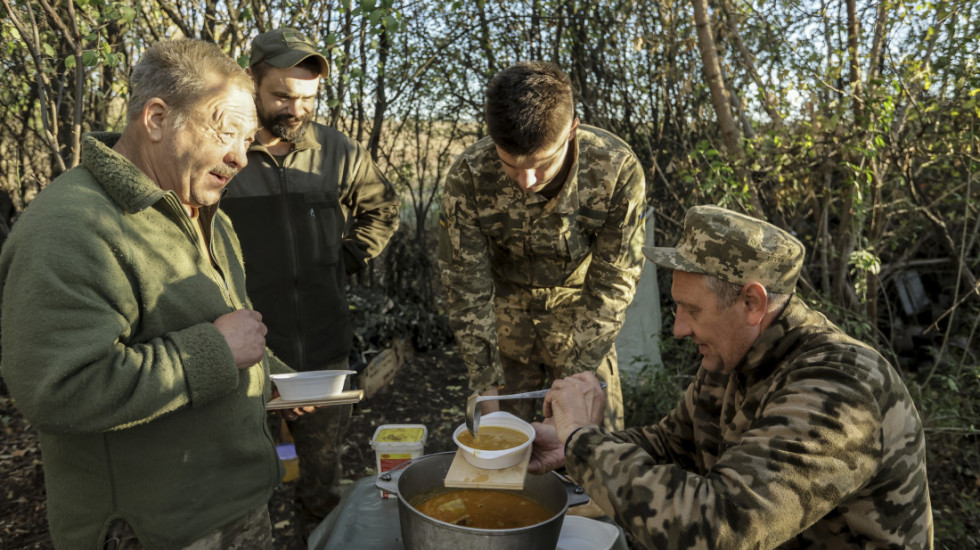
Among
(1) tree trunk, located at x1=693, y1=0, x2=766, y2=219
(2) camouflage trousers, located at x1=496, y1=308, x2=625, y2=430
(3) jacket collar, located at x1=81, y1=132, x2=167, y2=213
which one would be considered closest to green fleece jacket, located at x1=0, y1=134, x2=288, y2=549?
(3) jacket collar, located at x1=81, y1=132, x2=167, y2=213

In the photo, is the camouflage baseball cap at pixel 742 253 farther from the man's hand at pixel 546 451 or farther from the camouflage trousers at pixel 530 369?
the camouflage trousers at pixel 530 369

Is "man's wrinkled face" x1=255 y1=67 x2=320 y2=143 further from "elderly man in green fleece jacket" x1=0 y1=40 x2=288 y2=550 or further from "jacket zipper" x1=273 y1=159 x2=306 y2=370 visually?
"elderly man in green fleece jacket" x1=0 y1=40 x2=288 y2=550

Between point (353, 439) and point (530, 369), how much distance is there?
1.93 metres

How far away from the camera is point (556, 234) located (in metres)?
2.98

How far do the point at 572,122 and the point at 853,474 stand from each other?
1726 mm

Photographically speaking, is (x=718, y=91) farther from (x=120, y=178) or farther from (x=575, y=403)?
(x=120, y=178)

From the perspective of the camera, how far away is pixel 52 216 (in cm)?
150

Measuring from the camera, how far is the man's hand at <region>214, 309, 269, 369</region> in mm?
1732

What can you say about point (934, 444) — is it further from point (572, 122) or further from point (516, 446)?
point (516, 446)

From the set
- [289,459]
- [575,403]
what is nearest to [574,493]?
[575,403]

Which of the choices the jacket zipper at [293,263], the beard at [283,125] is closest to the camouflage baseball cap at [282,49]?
the beard at [283,125]

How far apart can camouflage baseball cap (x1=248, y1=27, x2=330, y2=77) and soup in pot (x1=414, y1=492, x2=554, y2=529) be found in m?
1.87

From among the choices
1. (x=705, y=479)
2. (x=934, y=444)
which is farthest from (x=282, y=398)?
(x=934, y=444)

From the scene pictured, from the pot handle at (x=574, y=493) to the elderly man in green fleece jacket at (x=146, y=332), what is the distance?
0.83m
